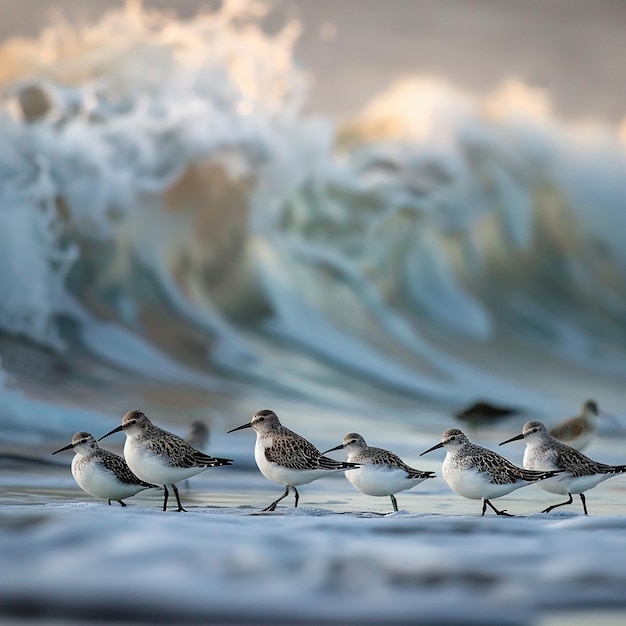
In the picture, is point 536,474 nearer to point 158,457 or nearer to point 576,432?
point 158,457

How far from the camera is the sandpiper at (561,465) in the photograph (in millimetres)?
6445

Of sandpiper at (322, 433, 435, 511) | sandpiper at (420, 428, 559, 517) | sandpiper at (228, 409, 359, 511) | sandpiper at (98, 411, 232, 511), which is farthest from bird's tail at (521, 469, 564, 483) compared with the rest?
sandpiper at (98, 411, 232, 511)

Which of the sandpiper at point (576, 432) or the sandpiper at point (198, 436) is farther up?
the sandpiper at point (198, 436)

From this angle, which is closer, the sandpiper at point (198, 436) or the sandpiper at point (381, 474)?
the sandpiper at point (381, 474)

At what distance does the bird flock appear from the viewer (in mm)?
6180

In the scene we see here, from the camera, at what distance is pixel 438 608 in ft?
13.3

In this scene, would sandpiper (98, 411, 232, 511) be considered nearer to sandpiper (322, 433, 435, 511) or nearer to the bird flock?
the bird flock

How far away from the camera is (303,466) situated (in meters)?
6.29

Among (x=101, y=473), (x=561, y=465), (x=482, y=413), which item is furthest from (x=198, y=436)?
(x=482, y=413)

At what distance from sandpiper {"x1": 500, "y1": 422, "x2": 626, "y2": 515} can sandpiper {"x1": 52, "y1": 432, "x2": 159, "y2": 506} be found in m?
2.02

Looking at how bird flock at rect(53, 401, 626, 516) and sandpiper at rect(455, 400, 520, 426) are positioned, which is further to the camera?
sandpiper at rect(455, 400, 520, 426)

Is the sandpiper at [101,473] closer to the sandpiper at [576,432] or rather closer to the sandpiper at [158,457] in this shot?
the sandpiper at [158,457]

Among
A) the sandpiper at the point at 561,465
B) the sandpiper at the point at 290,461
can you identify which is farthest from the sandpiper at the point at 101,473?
the sandpiper at the point at 561,465

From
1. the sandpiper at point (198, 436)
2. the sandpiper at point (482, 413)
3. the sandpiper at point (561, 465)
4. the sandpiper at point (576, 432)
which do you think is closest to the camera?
the sandpiper at point (561, 465)
